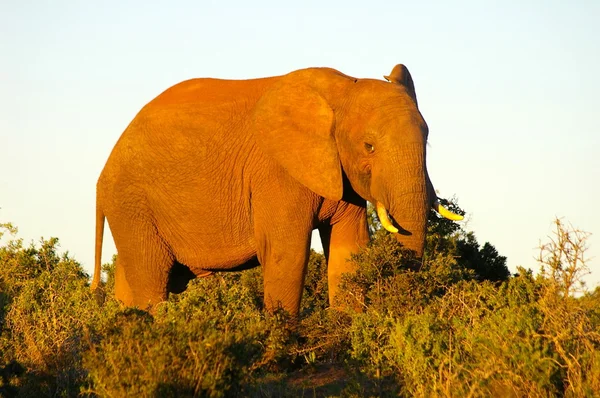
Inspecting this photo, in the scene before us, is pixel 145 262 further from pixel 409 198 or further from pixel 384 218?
pixel 409 198

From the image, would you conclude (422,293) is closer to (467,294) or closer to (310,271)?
(467,294)

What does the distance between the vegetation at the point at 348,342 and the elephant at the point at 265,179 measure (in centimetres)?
56

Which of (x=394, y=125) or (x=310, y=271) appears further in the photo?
(x=310, y=271)

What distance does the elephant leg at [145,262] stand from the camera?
15.3 meters

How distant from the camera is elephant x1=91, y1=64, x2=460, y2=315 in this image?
516 inches

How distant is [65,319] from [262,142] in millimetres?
3229

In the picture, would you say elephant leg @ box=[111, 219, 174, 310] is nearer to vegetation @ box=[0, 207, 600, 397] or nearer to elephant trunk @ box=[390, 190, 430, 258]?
vegetation @ box=[0, 207, 600, 397]

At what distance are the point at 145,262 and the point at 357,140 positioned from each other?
12.1 feet

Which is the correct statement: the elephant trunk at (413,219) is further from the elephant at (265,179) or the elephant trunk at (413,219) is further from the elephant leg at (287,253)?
the elephant leg at (287,253)

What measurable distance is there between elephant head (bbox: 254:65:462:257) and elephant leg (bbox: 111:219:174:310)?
2.38m

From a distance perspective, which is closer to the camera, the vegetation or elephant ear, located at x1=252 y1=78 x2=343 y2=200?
the vegetation

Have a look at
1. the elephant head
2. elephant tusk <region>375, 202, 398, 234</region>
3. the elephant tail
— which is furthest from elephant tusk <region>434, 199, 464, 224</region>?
the elephant tail

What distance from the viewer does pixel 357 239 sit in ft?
45.8

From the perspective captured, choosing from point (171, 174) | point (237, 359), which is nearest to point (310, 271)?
point (171, 174)
